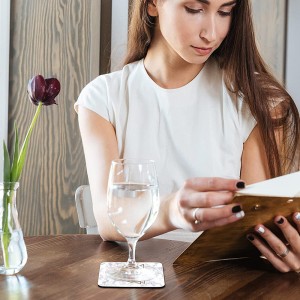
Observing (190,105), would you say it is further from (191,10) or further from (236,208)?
(236,208)

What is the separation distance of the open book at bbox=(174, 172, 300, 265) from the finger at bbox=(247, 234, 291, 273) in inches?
0.6

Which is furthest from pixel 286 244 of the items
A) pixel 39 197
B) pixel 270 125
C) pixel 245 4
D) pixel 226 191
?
pixel 39 197

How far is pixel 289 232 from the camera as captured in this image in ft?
3.61

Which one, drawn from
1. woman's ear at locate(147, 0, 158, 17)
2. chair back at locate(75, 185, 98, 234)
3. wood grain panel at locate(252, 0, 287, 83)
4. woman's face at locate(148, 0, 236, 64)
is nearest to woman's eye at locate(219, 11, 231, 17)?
woman's face at locate(148, 0, 236, 64)

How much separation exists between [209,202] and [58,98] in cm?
173

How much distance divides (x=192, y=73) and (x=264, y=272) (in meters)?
0.96

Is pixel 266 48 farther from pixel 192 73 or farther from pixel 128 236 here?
pixel 128 236

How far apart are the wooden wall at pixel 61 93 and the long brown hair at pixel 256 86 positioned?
2.43 ft

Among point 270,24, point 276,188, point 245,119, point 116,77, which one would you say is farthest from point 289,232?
point 270,24

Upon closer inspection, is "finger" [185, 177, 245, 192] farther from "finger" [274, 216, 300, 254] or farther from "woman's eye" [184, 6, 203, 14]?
"woman's eye" [184, 6, 203, 14]

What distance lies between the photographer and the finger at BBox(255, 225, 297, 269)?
110 cm

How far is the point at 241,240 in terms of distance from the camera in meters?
1.12

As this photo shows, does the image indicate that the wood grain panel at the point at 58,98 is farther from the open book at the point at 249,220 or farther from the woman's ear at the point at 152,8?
the open book at the point at 249,220

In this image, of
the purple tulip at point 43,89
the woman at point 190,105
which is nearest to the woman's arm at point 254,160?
the woman at point 190,105
